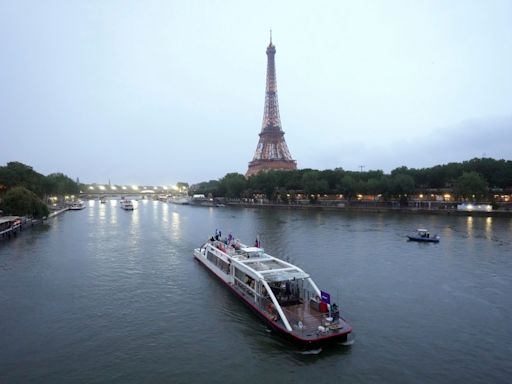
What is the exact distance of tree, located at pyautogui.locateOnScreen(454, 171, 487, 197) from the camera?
288 ft

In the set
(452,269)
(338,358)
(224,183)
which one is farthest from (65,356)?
(224,183)

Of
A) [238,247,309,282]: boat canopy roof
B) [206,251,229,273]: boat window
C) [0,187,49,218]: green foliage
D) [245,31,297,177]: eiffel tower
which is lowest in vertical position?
[206,251,229,273]: boat window

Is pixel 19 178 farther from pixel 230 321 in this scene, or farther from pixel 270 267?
pixel 230 321

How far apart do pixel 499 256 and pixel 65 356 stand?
3885 cm

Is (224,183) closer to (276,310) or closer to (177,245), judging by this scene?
(177,245)

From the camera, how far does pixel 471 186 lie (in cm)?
8794

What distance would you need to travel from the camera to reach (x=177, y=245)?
4844cm

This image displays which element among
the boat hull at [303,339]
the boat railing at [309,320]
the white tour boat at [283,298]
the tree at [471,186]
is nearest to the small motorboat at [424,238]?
the white tour boat at [283,298]

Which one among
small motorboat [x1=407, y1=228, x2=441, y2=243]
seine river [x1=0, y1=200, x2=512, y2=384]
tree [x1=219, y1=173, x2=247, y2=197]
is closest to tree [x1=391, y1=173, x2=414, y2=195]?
small motorboat [x1=407, y1=228, x2=441, y2=243]

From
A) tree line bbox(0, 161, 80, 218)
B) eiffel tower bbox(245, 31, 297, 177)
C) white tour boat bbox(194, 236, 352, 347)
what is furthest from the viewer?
eiffel tower bbox(245, 31, 297, 177)

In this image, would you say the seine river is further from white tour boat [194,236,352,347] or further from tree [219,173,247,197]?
tree [219,173,247,197]

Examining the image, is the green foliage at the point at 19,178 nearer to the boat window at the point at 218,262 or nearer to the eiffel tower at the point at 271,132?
the boat window at the point at 218,262

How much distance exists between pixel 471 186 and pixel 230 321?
8352 centimetres

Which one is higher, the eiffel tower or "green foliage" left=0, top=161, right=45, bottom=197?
the eiffel tower
